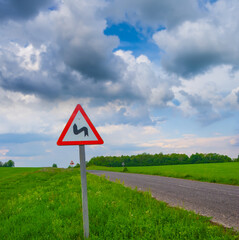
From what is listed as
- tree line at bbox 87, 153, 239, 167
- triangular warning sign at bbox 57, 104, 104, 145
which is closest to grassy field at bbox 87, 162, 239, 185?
triangular warning sign at bbox 57, 104, 104, 145

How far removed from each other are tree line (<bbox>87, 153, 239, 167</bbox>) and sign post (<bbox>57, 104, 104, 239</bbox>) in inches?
3790

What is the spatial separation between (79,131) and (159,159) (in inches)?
4126

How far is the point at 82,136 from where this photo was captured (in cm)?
439

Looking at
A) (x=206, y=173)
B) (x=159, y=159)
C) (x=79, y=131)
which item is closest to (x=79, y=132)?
(x=79, y=131)

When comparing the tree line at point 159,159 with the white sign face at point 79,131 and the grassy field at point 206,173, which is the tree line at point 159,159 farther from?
the white sign face at point 79,131

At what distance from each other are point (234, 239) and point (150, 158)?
108m

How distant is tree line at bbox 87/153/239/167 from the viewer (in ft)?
313

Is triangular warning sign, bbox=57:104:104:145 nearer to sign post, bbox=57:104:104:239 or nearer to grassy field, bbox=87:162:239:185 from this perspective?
sign post, bbox=57:104:104:239

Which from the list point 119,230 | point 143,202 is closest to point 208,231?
point 119,230

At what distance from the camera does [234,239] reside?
4.23 m

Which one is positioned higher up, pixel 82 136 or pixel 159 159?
pixel 82 136

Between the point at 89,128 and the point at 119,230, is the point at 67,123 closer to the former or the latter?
the point at 89,128

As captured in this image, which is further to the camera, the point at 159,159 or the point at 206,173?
the point at 159,159

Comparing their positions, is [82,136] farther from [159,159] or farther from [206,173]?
[159,159]
